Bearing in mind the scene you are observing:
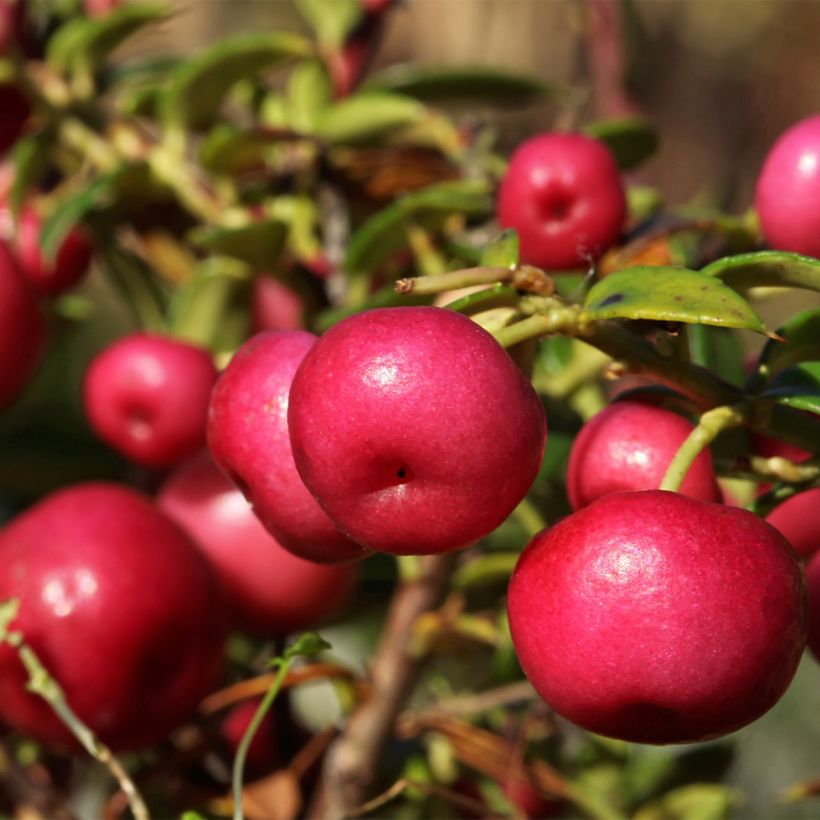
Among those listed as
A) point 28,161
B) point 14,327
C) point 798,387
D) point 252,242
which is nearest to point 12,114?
point 28,161

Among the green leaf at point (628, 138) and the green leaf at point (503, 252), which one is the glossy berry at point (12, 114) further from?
the green leaf at point (503, 252)

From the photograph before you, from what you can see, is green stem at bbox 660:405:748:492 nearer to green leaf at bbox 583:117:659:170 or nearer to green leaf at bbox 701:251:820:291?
green leaf at bbox 701:251:820:291

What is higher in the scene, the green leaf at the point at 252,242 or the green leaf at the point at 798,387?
the green leaf at the point at 798,387

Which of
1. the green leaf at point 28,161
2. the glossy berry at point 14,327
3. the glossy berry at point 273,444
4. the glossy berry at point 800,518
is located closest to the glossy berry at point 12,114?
the green leaf at point 28,161

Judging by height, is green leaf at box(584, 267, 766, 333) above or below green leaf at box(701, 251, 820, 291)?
above

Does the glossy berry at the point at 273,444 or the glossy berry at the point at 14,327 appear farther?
the glossy berry at the point at 14,327

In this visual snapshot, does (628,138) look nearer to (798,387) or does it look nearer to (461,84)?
(461,84)

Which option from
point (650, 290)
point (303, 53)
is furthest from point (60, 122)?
point (650, 290)

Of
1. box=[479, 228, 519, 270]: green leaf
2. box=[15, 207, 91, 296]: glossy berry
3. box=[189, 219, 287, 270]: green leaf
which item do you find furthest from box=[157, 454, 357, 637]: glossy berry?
box=[479, 228, 519, 270]: green leaf
